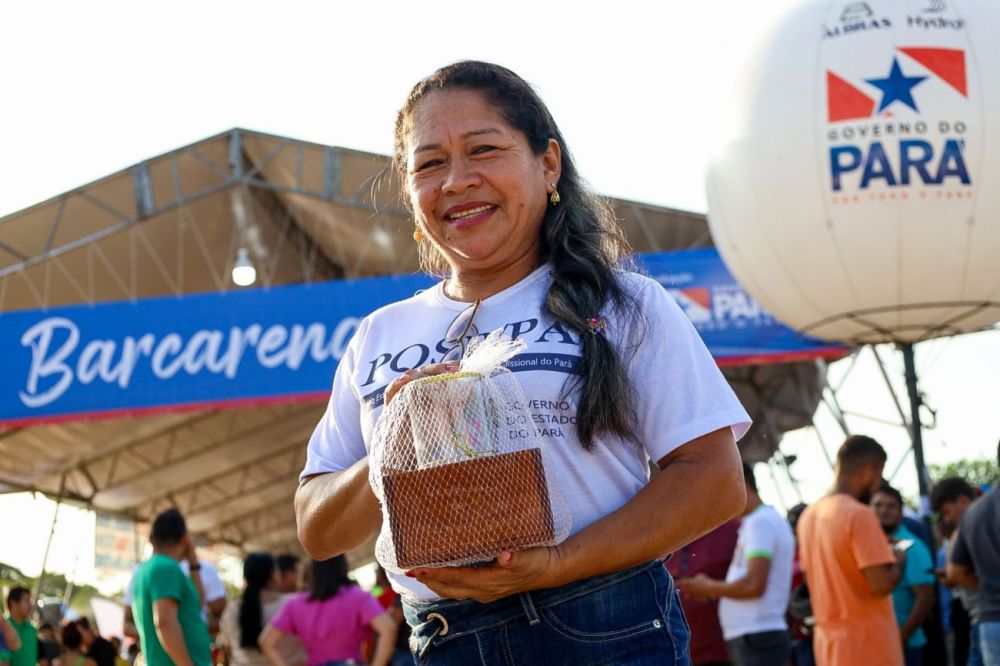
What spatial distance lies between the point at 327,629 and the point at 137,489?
1675 cm

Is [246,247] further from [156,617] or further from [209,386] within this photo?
[156,617]

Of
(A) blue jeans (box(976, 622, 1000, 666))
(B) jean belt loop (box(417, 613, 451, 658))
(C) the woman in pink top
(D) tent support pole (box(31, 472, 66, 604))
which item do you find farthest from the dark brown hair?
(D) tent support pole (box(31, 472, 66, 604))

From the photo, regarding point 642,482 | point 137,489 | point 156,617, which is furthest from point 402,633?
point 137,489

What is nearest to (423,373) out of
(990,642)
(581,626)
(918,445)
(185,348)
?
(581,626)

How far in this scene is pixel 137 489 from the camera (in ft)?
72.2

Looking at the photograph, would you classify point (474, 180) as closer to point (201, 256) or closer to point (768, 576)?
point (768, 576)

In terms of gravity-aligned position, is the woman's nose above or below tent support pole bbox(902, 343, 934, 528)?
above

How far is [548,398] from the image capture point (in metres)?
1.83

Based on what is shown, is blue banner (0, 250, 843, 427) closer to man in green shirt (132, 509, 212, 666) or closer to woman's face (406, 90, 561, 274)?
man in green shirt (132, 509, 212, 666)

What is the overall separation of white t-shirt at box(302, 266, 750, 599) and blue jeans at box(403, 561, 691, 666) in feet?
0.29

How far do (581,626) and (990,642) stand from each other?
12.7ft

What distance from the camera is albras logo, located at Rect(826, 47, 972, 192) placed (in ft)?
20.1

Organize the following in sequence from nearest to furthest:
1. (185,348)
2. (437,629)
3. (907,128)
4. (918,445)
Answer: (437,629)
(907,128)
(918,445)
(185,348)

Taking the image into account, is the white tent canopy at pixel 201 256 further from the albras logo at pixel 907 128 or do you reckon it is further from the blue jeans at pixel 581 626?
the blue jeans at pixel 581 626
